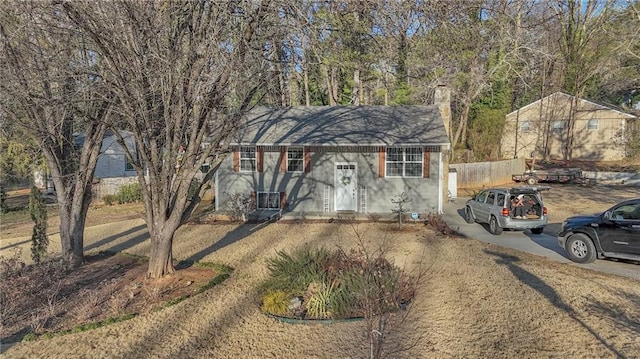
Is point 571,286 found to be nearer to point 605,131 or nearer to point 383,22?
point 383,22

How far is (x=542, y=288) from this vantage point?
25.2ft

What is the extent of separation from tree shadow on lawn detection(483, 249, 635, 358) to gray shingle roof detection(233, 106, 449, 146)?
638 centimetres

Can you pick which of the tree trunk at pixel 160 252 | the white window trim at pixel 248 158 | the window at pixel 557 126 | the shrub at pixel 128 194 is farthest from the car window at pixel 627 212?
the window at pixel 557 126

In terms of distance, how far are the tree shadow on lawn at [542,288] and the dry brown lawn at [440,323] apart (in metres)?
0.02

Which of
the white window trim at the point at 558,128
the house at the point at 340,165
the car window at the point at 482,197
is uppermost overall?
the white window trim at the point at 558,128

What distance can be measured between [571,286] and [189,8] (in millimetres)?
8999

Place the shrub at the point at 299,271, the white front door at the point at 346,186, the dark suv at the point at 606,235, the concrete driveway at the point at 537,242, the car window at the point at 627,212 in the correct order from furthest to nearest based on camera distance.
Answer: the white front door at the point at 346,186, the concrete driveway at the point at 537,242, the car window at the point at 627,212, the dark suv at the point at 606,235, the shrub at the point at 299,271

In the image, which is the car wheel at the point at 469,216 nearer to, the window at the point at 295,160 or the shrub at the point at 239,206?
the window at the point at 295,160

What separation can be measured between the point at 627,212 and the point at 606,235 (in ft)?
2.31

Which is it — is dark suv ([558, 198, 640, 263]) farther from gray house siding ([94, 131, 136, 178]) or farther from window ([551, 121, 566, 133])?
window ([551, 121, 566, 133])

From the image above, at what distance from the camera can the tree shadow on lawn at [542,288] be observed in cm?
561

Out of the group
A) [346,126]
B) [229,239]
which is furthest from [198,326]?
[346,126]

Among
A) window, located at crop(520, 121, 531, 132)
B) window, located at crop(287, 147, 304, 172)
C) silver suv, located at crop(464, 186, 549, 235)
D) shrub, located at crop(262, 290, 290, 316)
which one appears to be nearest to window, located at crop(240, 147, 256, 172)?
window, located at crop(287, 147, 304, 172)

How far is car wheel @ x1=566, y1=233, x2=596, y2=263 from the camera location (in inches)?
376
